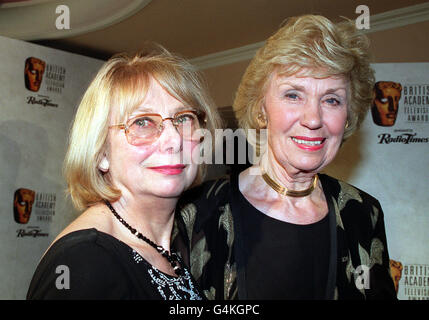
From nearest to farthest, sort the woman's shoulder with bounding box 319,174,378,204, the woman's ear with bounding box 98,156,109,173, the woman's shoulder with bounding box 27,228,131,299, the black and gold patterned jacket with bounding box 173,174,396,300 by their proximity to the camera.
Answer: the woman's shoulder with bounding box 27,228,131,299 < the woman's ear with bounding box 98,156,109,173 < the black and gold patterned jacket with bounding box 173,174,396,300 < the woman's shoulder with bounding box 319,174,378,204

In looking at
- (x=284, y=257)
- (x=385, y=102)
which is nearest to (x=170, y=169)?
(x=284, y=257)

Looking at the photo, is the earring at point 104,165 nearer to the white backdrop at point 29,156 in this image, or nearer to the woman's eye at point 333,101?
the woman's eye at point 333,101

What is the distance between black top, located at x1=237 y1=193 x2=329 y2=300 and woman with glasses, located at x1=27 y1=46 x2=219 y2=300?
259mm

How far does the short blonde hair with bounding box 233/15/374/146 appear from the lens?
1.61 metres

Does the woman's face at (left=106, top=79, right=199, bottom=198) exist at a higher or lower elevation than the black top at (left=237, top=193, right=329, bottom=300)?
higher

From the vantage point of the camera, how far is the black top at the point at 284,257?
1.51 metres

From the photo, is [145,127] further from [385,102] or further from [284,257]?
[385,102]

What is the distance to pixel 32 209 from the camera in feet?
13.9

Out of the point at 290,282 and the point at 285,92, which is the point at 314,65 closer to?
the point at 285,92

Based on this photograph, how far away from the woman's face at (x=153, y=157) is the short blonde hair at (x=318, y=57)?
0.56 metres

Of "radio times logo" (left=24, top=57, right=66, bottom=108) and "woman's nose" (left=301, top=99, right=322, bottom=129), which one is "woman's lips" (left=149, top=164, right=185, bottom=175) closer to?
"woman's nose" (left=301, top=99, right=322, bottom=129)

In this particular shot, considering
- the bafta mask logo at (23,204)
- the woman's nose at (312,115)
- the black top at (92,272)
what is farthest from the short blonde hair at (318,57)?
the bafta mask logo at (23,204)

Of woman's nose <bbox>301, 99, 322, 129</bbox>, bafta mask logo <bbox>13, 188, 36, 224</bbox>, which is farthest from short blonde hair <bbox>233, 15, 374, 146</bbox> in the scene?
bafta mask logo <bbox>13, 188, 36, 224</bbox>
